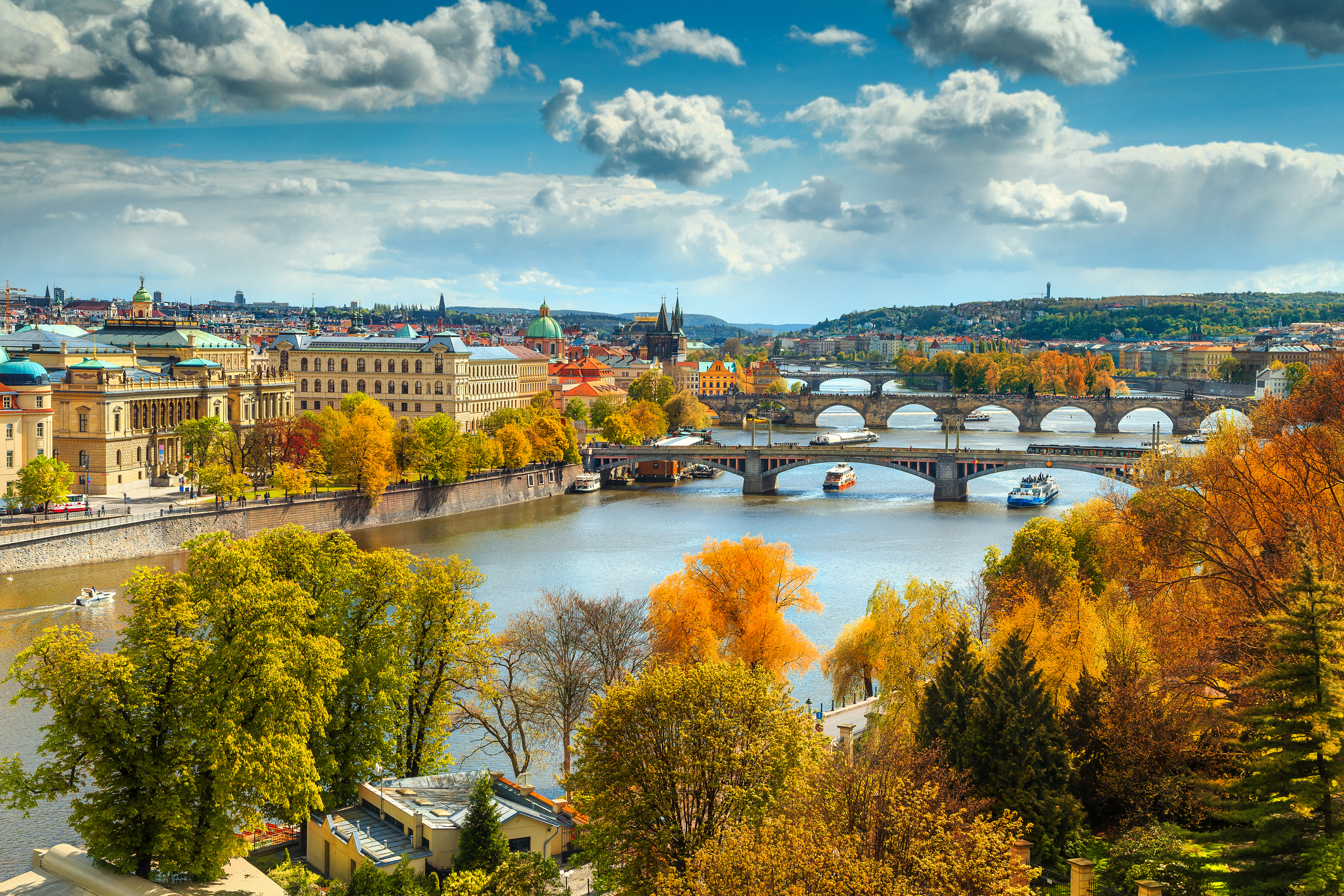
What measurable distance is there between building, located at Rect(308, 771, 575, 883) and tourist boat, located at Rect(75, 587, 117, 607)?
18733mm

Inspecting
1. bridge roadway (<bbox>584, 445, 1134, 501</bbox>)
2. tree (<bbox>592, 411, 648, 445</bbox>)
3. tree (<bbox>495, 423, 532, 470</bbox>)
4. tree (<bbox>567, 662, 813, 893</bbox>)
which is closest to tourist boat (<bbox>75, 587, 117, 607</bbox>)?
tree (<bbox>567, 662, 813, 893</bbox>)

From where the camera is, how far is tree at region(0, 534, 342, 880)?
1521 centimetres

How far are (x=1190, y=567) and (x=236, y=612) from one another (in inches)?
600

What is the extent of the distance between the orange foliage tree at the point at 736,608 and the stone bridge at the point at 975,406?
66.1 metres

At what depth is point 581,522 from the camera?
171 feet

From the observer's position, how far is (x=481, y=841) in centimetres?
1516

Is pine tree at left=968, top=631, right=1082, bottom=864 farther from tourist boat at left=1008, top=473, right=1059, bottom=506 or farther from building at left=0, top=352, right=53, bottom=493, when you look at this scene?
tourist boat at left=1008, top=473, right=1059, bottom=506

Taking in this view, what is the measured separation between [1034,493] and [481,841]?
4522 centimetres

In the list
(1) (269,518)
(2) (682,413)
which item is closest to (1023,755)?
(1) (269,518)

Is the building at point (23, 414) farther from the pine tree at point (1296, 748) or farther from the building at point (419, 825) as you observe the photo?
the pine tree at point (1296, 748)

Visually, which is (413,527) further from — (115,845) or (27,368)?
(115,845)

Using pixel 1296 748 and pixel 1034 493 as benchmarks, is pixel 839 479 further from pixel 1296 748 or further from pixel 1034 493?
pixel 1296 748

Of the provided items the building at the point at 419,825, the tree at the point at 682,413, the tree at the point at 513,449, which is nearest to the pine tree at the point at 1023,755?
the building at the point at 419,825

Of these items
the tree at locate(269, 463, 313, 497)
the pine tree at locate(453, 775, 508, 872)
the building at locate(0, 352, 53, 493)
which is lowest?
the pine tree at locate(453, 775, 508, 872)
